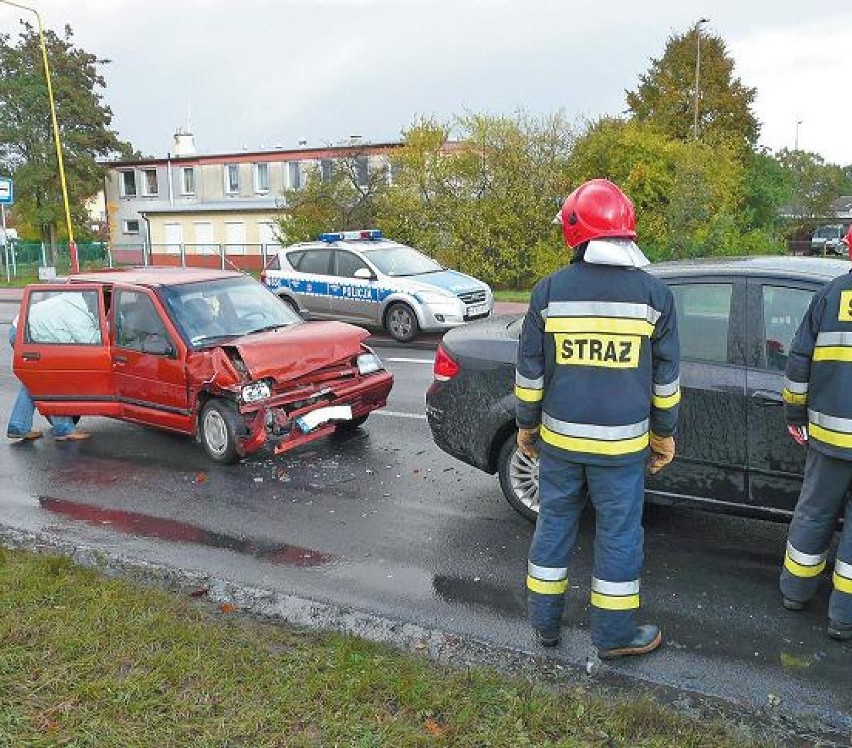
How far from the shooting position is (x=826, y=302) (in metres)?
3.88

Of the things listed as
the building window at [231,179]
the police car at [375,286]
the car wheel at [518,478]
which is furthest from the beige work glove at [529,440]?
the building window at [231,179]

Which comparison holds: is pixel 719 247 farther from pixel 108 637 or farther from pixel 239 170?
pixel 239 170

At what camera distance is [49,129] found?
43656 millimetres

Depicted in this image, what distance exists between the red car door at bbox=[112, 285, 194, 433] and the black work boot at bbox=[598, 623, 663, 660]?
455cm

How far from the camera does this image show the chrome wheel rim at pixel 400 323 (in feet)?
47.0

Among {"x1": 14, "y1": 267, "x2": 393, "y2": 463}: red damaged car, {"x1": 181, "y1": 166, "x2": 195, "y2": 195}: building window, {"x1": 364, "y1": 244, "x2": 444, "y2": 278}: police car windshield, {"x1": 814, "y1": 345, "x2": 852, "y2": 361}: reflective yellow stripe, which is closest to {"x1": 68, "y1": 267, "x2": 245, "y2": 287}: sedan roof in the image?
{"x1": 14, "y1": 267, "x2": 393, "y2": 463}: red damaged car

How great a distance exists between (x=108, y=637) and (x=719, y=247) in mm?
18024

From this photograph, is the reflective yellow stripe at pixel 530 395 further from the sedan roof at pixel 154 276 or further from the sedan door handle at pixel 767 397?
the sedan roof at pixel 154 276

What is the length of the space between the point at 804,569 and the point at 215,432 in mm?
4700

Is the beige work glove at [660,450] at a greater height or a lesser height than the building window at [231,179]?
lesser

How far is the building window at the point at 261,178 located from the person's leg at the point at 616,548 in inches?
1823

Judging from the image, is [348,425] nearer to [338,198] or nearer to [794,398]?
[794,398]

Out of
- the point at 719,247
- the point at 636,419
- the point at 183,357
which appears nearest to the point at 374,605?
the point at 636,419

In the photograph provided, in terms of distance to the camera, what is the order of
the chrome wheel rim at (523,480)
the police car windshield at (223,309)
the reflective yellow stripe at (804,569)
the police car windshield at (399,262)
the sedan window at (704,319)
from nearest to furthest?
the reflective yellow stripe at (804,569), the sedan window at (704,319), the chrome wheel rim at (523,480), the police car windshield at (223,309), the police car windshield at (399,262)
